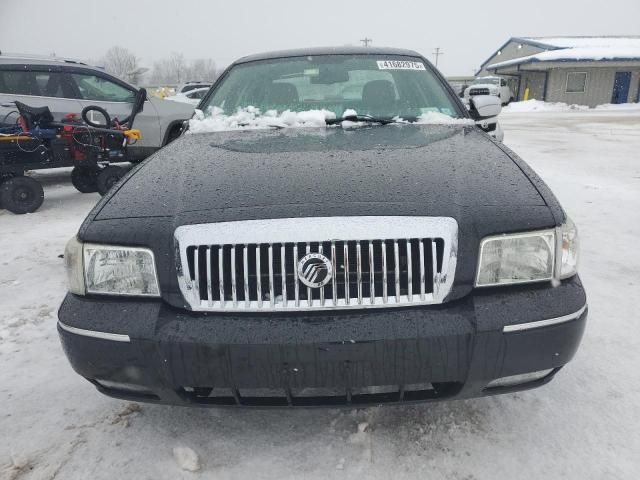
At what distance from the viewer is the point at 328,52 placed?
10.8ft

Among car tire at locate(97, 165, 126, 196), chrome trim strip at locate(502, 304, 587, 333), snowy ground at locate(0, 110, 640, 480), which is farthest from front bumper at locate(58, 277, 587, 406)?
car tire at locate(97, 165, 126, 196)

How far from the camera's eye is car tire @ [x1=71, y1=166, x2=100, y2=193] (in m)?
6.52

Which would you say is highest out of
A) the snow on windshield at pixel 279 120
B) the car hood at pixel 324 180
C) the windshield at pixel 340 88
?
the windshield at pixel 340 88

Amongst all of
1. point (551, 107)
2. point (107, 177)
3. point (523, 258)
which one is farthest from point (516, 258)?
point (551, 107)

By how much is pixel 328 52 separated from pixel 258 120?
0.85 m

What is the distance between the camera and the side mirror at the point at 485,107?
10.5 ft

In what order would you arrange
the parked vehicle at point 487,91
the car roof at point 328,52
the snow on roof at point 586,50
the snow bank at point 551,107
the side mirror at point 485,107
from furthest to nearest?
the snow on roof at point 586,50 < the snow bank at point 551,107 < the parked vehicle at point 487,91 < the car roof at point 328,52 < the side mirror at point 485,107

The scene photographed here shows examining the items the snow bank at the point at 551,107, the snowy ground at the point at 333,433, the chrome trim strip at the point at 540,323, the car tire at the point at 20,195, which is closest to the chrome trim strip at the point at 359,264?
the chrome trim strip at the point at 540,323

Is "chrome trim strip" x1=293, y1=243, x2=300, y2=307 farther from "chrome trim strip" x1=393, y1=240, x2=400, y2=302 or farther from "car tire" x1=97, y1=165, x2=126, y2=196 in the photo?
"car tire" x1=97, y1=165, x2=126, y2=196

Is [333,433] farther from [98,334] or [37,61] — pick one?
[37,61]

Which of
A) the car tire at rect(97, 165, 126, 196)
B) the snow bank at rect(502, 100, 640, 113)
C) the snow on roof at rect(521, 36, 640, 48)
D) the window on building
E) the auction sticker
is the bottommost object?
the snow bank at rect(502, 100, 640, 113)

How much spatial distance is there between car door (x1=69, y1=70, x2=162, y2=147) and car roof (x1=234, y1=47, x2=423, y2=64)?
14.0 ft

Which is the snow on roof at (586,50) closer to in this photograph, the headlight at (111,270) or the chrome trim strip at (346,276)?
the chrome trim strip at (346,276)

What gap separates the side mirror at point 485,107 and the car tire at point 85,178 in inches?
201
